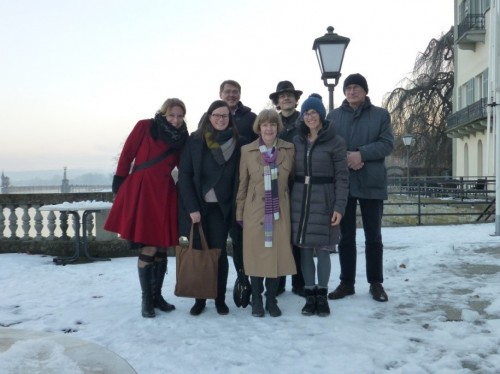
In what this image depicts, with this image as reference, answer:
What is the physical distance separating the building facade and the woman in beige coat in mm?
19222

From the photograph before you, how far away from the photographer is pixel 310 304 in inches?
166

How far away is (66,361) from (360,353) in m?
1.83

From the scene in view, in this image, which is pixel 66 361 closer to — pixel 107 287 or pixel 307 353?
pixel 307 353

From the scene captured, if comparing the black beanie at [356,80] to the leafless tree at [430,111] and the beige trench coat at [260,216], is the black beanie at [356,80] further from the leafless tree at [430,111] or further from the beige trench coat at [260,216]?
the leafless tree at [430,111]

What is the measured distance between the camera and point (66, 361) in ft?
8.77

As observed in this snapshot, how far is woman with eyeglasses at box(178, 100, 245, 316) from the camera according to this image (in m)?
4.16

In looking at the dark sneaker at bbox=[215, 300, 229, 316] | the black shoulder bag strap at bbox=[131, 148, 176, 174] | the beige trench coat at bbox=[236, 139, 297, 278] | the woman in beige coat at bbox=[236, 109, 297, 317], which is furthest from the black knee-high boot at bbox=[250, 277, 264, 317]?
the black shoulder bag strap at bbox=[131, 148, 176, 174]

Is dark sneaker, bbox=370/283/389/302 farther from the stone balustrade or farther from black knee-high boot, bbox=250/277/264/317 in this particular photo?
the stone balustrade

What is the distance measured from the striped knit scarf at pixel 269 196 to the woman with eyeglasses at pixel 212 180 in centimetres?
29

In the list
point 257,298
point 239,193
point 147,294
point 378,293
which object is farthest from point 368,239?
point 147,294

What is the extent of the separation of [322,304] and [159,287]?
1462mm

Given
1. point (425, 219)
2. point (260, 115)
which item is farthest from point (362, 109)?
point (425, 219)

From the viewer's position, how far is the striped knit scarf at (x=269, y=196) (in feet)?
13.5

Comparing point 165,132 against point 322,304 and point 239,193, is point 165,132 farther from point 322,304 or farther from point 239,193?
point 322,304
